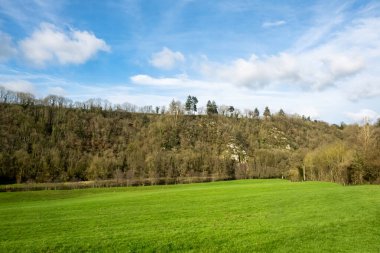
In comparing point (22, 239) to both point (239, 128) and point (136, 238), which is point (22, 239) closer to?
point (136, 238)

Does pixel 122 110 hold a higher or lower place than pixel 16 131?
higher

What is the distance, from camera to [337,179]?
65688 millimetres

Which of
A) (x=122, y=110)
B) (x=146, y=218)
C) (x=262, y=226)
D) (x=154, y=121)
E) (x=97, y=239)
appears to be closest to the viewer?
(x=97, y=239)

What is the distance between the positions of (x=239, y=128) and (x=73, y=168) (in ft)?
309

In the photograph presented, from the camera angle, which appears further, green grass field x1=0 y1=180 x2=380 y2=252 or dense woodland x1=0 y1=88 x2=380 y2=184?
dense woodland x1=0 y1=88 x2=380 y2=184

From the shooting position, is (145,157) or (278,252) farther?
(145,157)

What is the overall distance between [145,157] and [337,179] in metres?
80.8

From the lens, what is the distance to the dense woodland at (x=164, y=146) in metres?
75.0

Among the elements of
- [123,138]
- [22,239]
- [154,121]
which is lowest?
[22,239]

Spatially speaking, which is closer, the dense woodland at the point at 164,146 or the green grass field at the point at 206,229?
the green grass field at the point at 206,229

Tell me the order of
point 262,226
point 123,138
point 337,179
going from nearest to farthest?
point 262,226 < point 337,179 < point 123,138

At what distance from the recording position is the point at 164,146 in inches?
5807

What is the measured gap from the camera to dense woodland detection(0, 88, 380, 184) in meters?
75.0

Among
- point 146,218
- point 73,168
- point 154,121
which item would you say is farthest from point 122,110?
point 146,218
